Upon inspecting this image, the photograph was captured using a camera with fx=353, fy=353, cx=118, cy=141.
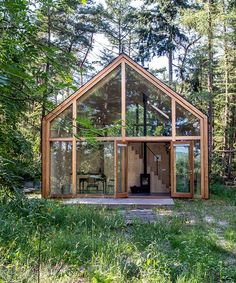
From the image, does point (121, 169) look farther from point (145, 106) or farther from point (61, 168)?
point (145, 106)

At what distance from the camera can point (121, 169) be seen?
40.5 feet

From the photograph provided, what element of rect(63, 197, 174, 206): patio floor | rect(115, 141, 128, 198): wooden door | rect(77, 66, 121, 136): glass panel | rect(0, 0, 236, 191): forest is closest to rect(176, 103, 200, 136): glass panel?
rect(115, 141, 128, 198): wooden door

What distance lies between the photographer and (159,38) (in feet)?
69.0

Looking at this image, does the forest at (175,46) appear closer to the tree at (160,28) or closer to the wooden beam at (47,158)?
the tree at (160,28)

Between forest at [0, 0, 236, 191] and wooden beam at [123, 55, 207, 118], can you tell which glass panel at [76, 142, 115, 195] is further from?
wooden beam at [123, 55, 207, 118]

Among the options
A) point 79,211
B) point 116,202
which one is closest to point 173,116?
point 116,202

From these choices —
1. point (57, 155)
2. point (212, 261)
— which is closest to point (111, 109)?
point (57, 155)

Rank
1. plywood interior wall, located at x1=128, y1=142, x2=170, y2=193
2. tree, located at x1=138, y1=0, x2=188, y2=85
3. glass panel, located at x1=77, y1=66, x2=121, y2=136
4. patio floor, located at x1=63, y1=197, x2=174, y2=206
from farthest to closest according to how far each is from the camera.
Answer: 1. tree, located at x1=138, y1=0, x2=188, y2=85
2. plywood interior wall, located at x1=128, y1=142, x2=170, y2=193
3. glass panel, located at x1=77, y1=66, x2=121, y2=136
4. patio floor, located at x1=63, y1=197, x2=174, y2=206

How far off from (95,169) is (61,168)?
1.22 m

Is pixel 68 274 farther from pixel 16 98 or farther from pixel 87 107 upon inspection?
pixel 87 107

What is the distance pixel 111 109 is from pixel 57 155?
8.35 ft

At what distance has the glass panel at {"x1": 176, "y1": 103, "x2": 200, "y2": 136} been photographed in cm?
1221

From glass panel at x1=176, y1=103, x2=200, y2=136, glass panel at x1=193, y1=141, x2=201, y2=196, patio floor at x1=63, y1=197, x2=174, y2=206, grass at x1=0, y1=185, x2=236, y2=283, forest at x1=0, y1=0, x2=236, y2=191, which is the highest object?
forest at x1=0, y1=0, x2=236, y2=191

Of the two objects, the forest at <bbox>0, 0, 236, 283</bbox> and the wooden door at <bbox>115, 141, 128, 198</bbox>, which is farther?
the wooden door at <bbox>115, 141, 128, 198</bbox>
